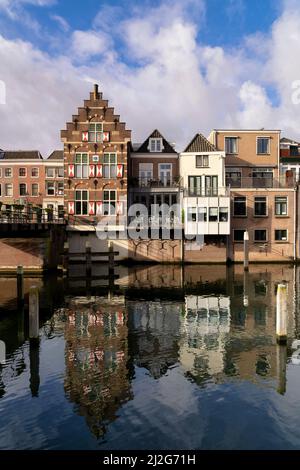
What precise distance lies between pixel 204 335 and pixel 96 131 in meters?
37.9

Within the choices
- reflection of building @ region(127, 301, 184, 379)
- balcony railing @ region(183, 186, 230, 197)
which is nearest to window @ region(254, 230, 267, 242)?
balcony railing @ region(183, 186, 230, 197)

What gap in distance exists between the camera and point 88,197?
53938 millimetres

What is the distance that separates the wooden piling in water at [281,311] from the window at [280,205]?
35878 mm

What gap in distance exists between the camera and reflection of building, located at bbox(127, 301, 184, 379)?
714 inches

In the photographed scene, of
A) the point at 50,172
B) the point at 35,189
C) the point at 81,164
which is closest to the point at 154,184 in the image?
the point at 81,164

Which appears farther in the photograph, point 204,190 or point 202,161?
point 202,161

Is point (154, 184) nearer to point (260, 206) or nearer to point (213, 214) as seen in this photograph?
point (213, 214)

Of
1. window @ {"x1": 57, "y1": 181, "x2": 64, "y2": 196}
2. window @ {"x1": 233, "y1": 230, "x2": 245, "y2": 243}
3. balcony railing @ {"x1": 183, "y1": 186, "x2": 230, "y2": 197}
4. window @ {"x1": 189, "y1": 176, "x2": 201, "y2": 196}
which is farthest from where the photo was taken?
window @ {"x1": 57, "y1": 181, "x2": 64, "y2": 196}

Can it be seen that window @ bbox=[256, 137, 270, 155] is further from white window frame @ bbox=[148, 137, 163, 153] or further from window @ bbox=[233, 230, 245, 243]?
white window frame @ bbox=[148, 137, 163, 153]

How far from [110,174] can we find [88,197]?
4109 millimetres

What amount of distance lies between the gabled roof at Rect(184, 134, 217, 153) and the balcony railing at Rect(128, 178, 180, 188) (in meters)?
4.54

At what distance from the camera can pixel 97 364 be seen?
58.6ft

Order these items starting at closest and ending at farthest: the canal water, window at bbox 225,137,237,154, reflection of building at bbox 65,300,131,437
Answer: the canal water
reflection of building at bbox 65,300,131,437
window at bbox 225,137,237,154
